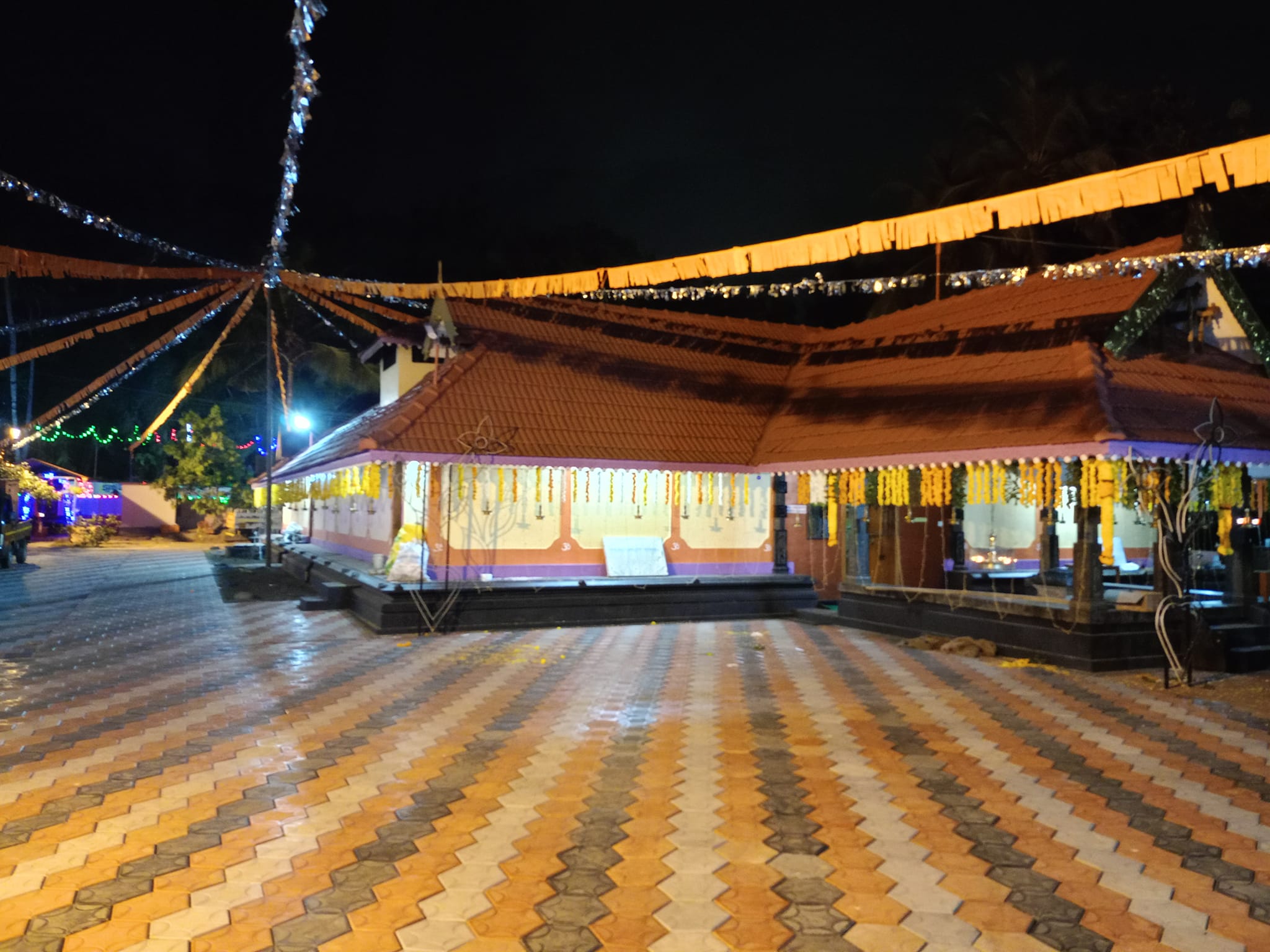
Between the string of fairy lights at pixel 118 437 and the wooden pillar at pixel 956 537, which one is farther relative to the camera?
the string of fairy lights at pixel 118 437

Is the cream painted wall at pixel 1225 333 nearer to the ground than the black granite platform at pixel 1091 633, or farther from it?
farther from it

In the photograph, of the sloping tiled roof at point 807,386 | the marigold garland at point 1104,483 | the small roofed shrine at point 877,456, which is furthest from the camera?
the sloping tiled roof at point 807,386

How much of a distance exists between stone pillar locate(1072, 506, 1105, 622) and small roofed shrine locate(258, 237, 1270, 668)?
0.03 meters

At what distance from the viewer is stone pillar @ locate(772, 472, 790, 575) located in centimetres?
1705

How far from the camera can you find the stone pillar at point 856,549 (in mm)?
14500

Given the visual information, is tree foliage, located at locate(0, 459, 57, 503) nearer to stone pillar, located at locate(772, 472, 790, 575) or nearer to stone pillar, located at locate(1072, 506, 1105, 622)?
stone pillar, located at locate(772, 472, 790, 575)

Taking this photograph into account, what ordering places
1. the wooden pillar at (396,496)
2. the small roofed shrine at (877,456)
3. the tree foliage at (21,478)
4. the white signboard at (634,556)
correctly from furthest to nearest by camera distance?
1. the tree foliage at (21,478)
2. the white signboard at (634,556)
3. the wooden pillar at (396,496)
4. the small roofed shrine at (877,456)

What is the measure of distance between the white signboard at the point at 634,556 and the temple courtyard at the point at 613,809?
580 centimetres

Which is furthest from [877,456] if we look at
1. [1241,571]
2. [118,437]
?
[118,437]

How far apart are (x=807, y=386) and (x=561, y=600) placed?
7251mm

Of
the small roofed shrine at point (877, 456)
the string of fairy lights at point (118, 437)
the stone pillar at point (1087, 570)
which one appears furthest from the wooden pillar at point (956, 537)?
the string of fairy lights at point (118, 437)

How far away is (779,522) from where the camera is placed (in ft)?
56.0

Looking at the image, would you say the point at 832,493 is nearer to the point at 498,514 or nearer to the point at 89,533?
the point at 498,514

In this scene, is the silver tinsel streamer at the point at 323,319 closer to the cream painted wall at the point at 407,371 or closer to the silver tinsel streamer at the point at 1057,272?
the cream painted wall at the point at 407,371
